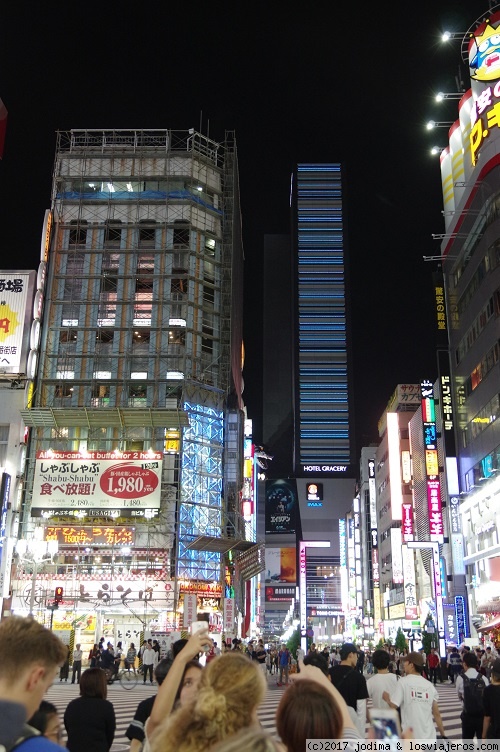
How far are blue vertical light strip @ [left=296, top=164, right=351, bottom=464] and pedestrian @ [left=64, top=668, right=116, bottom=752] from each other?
153 metres

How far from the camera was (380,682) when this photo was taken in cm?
909

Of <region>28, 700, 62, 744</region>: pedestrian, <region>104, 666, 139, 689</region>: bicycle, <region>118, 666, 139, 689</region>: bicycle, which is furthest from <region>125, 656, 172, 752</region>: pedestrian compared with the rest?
<region>118, 666, 139, 689</region>: bicycle

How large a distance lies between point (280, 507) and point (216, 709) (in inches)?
4574

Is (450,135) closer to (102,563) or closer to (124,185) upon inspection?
(124,185)

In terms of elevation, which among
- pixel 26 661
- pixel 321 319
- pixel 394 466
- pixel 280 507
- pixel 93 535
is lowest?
pixel 26 661

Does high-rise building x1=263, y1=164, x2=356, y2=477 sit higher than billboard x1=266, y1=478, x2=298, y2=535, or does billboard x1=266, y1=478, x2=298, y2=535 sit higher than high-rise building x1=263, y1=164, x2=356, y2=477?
high-rise building x1=263, y1=164, x2=356, y2=477

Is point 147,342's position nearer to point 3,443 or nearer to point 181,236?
point 181,236

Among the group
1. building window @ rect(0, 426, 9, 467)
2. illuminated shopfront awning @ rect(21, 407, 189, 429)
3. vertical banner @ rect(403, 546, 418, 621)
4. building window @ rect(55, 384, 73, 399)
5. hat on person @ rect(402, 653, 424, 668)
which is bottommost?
hat on person @ rect(402, 653, 424, 668)

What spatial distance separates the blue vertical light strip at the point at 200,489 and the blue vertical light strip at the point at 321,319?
109 meters

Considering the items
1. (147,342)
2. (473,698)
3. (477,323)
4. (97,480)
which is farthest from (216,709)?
(147,342)

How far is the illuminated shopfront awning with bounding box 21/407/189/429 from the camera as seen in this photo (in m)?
46.8

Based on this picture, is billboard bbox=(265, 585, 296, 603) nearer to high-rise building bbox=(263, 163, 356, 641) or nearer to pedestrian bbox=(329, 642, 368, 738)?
high-rise building bbox=(263, 163, 356, 641)

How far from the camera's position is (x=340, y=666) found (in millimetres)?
9180

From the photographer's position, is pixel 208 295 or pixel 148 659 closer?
pixel 148 659
